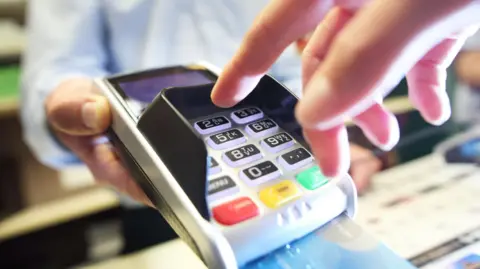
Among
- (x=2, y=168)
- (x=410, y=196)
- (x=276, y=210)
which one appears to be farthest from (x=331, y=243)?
(x=2, y=168)

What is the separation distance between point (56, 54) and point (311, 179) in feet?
0.88

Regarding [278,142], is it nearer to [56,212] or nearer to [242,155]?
[242,155]

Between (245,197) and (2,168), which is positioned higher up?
(245,197)

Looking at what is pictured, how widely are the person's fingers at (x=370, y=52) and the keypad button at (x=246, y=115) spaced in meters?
0.11

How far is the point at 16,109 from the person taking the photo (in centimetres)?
67

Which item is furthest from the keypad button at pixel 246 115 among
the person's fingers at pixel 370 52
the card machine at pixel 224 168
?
the person's fingers at pixel 370 52

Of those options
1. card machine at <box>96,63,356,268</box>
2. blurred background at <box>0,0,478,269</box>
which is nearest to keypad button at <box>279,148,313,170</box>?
card machine at <box>96,63,356,268</box>

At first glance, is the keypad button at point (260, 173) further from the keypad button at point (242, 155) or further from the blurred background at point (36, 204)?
the blurred background at point (36, 204)

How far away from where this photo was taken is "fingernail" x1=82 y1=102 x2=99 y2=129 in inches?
9.7

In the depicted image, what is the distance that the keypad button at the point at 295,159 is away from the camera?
0.73 feet

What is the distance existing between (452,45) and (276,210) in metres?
0.09

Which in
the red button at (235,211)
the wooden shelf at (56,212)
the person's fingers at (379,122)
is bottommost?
the wooden shelf at (56,212)

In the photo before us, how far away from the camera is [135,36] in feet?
1.32

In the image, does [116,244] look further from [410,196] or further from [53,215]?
[410,196]
